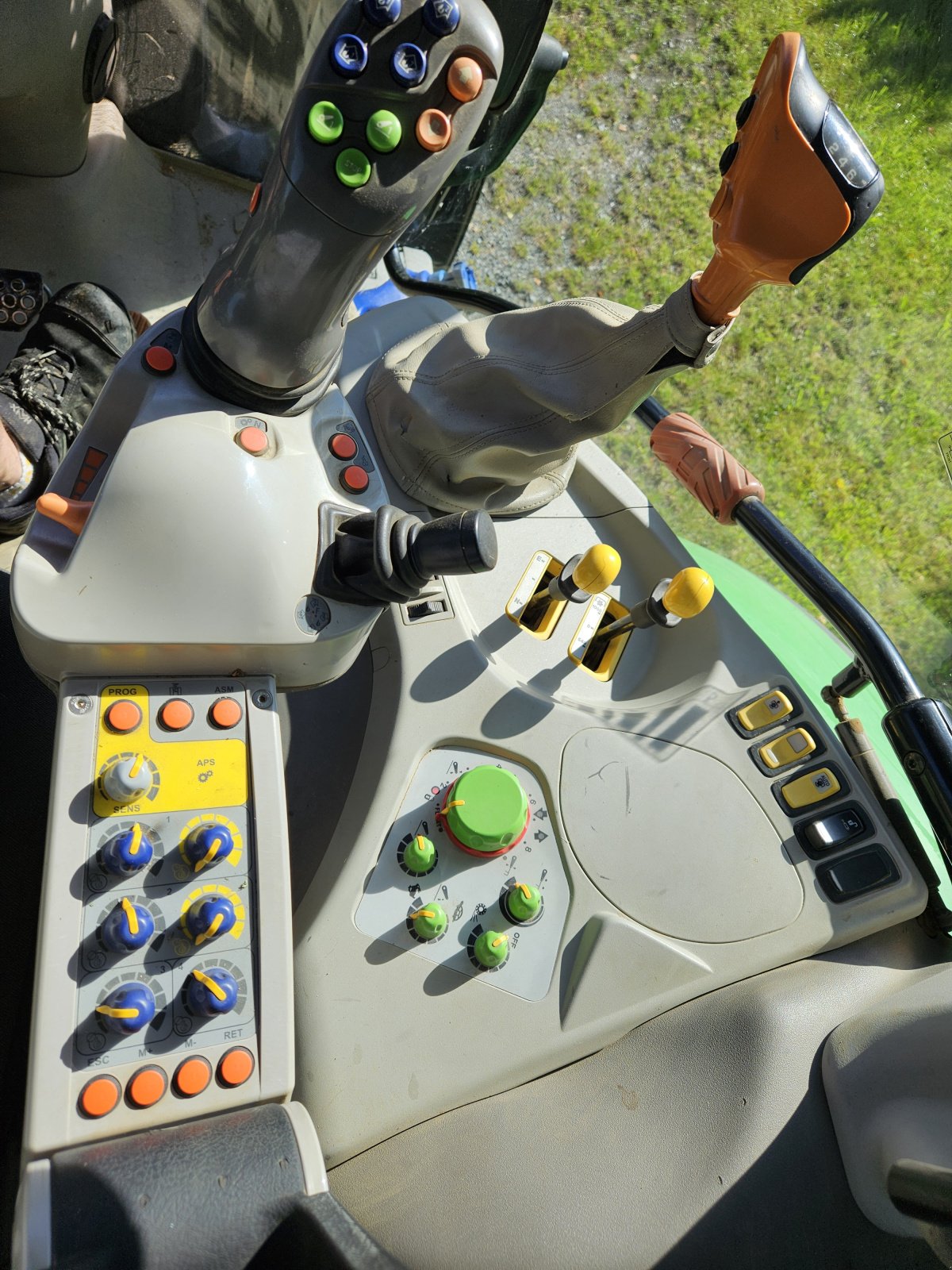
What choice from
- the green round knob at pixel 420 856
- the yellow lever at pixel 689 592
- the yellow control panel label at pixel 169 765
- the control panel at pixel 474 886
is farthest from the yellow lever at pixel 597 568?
the yellow control panel label at pixel 169 765

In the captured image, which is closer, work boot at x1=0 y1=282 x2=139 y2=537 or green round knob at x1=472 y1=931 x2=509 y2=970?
green round knob at x1=472 y1=931 x2=509 y2=970

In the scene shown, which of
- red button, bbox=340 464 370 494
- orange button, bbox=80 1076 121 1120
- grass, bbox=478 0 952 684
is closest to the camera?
orange button, bbox=80 1076 121 1120

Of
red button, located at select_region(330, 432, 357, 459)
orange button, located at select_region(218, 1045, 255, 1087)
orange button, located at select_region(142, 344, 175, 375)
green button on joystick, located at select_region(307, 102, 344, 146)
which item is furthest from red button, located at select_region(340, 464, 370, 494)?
orange button, located at select_region(218, 1045, 255, 1087)

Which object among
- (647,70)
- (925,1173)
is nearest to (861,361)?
(647,70)

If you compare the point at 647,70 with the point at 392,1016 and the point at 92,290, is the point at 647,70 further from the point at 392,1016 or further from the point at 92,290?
the point at 392,1016

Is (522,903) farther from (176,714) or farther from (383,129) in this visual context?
(383,129)

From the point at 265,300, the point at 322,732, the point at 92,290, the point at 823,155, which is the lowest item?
the point at 322,732

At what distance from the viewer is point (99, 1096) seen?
0.60m

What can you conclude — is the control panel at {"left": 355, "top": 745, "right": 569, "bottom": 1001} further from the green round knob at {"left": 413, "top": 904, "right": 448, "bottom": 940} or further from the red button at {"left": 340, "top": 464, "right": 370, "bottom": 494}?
the red button at {"left": 340, "top": 464, "right": 370, "bottom": 494}

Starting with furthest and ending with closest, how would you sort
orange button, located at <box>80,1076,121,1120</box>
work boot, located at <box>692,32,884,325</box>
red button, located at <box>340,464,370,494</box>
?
1. red button, located at <box>340,464,370,494</box>
2. work boot, located at <box>692,32,884,325</box>
3. orange button, located at <box>80,1076,121,1120</box>

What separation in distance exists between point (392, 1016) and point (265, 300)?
0.67 meters

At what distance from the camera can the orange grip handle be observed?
1176 millimetres

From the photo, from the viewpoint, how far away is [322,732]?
1127 mm

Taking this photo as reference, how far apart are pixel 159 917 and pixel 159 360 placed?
0.46m
